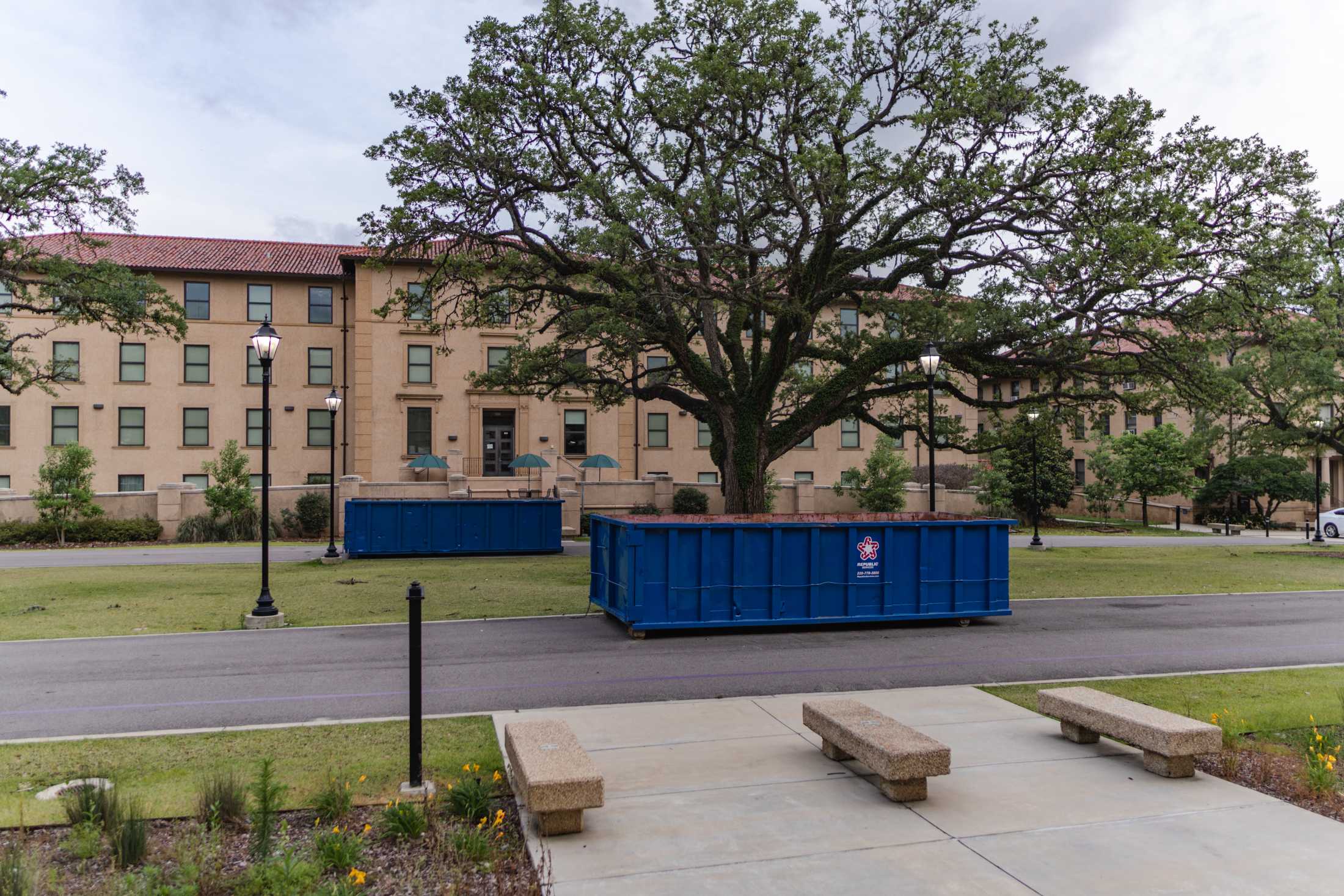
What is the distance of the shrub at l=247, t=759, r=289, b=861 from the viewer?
521cm

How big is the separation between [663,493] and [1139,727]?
35.3 m

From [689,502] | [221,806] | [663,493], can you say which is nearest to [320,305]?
[663,493]

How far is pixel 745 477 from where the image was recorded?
2278 cm

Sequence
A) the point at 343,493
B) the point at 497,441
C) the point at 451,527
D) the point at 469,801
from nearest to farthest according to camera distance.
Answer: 1. the point at 469,801
2. the point at 451,527
3. the point at 343,493
4. the point at 497,441

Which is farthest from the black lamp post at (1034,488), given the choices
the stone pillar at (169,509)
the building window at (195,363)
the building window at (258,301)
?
the building window at (195,363)

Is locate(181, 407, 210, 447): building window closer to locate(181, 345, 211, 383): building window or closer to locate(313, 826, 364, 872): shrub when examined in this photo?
locate(181, 345, 211, 383): building window

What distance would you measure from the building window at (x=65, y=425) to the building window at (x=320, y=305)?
37.3ft

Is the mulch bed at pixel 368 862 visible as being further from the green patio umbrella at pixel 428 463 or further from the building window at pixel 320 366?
the building window at pixel 320 366

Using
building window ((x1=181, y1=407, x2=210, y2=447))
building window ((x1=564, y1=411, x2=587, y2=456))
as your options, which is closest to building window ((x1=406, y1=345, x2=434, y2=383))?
building window ((x1=564, y1=411, x2=587, y2=456))

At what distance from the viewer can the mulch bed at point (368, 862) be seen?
4.89 m

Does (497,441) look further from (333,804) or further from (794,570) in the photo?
(333,804)

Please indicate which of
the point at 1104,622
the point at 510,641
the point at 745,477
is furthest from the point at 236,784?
the point at 745,477

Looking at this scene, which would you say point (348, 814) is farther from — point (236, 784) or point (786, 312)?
point (786, 312)

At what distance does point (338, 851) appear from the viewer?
505cm
